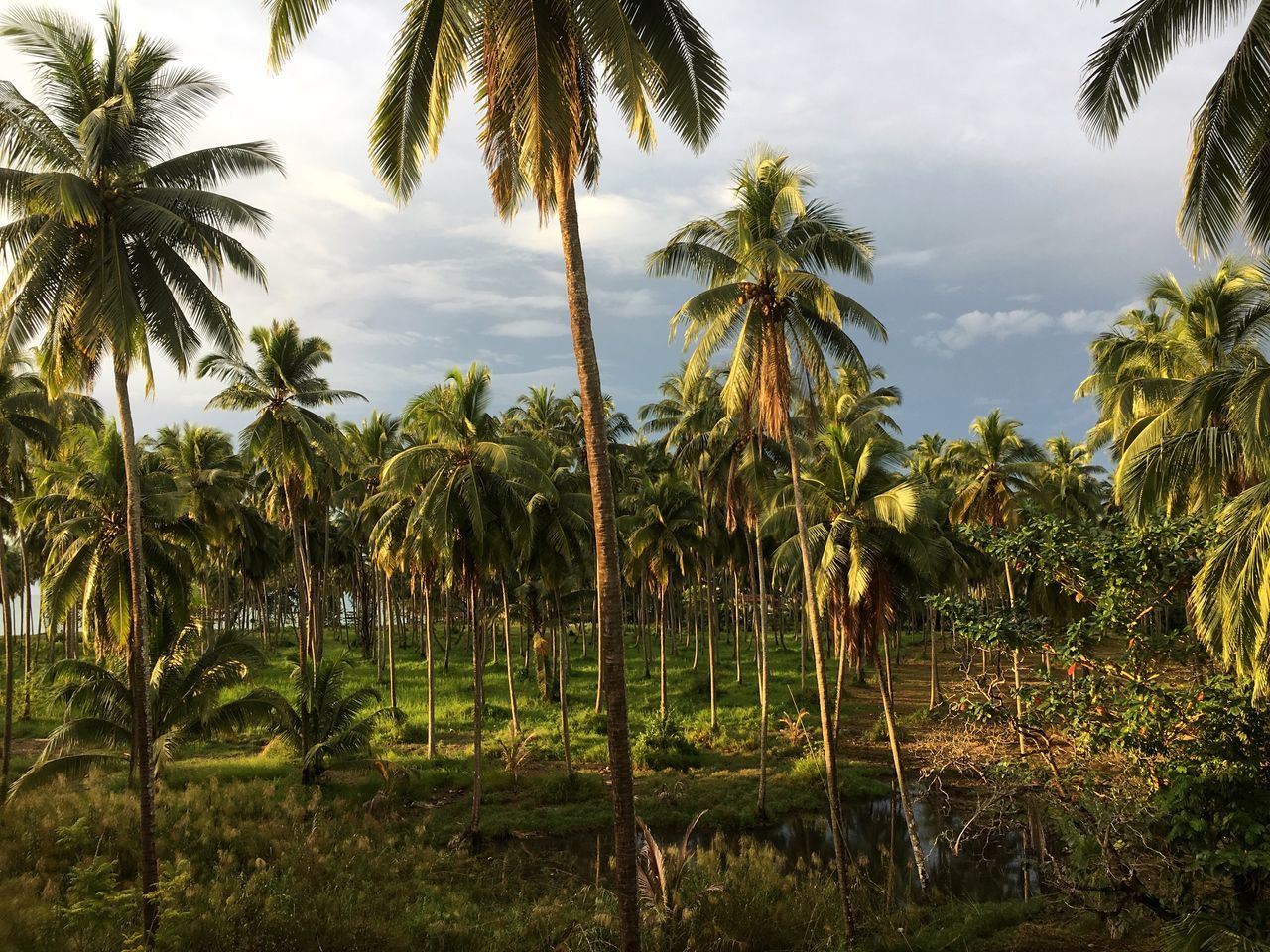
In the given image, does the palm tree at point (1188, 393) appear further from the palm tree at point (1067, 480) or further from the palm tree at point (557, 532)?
the palm tree at point (557, 532)

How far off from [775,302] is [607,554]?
9924 millimetres

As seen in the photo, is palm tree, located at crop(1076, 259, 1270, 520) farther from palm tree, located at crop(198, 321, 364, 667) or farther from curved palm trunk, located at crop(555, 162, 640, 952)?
palm tree, located at crop(198, 321, 364, 667)

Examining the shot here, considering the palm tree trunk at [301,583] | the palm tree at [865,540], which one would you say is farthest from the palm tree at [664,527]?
the palm tree trunk at [301,583]

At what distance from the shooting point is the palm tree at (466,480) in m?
20.6

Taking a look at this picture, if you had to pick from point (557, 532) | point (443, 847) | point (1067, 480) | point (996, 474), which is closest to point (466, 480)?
point (557, 532)

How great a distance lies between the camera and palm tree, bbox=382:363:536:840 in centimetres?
2056

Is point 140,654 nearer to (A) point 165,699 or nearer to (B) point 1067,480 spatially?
(A) point 165,699

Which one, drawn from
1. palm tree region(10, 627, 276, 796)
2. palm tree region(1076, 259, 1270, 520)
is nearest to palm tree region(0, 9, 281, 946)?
palm tree region(10, 627, 276, 796)

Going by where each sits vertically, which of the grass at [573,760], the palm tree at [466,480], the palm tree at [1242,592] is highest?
the palm tree at [466,480]

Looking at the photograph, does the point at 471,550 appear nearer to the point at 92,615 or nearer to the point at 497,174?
the point at 92,615

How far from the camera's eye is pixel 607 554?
29.1 feet

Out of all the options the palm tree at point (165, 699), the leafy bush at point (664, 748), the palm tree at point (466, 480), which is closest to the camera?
the palm tree at point (165, 699)

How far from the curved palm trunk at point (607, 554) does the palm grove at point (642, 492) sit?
46 millimetres

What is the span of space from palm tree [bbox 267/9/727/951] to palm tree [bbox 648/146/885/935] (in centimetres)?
658
